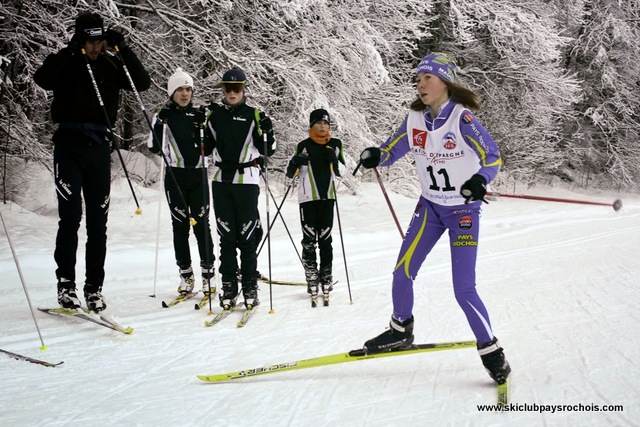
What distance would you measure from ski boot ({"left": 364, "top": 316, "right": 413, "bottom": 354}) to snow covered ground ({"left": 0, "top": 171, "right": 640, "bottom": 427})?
0.16 meters

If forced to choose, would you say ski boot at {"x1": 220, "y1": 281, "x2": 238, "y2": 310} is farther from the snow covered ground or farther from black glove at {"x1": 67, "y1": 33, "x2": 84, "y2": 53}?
black glove at {"x1": 67, "y1": 33, "x2": 84, "y2": 53}

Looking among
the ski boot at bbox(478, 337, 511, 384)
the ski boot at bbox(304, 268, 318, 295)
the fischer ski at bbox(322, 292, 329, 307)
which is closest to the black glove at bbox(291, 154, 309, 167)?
the ski boot at bbox(304, 268, 318, 295)

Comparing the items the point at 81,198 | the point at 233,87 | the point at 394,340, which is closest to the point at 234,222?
the point at 233,87

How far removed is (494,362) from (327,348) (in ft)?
4.53

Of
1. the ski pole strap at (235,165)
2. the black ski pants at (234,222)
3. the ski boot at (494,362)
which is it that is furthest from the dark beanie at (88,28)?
the ski boot at (494,362)

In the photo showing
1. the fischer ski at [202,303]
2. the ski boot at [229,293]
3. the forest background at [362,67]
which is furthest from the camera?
the forest background at [362,67]

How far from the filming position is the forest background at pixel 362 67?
357 inches

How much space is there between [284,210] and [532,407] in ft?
30.4

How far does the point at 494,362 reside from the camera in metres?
3.45

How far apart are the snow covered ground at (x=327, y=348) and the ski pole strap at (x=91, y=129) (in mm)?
1609

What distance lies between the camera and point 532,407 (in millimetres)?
3193

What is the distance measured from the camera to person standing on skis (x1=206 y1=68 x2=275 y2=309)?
539 cm

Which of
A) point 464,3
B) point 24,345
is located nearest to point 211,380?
point 24,345

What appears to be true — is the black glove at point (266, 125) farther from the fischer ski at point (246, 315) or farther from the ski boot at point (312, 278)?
the fischer ski at point (246, 315)
